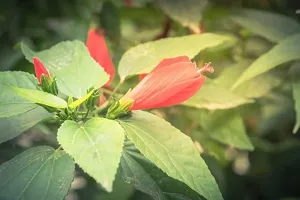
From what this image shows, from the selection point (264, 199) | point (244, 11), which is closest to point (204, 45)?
point (244, 11)

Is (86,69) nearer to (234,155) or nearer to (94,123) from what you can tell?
(94,123)

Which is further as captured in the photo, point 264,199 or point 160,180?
point 264,199

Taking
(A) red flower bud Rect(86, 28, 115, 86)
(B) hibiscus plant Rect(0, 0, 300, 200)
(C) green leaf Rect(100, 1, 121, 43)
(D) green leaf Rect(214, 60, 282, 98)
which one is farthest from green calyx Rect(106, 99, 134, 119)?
(C) green leaf Rect(100, 1, 121, 43)

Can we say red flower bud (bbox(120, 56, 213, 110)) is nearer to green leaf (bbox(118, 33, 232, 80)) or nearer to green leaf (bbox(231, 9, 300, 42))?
green leaf (bbox(118, 33, 232, 80))

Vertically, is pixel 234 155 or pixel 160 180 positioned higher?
pixel 160 180

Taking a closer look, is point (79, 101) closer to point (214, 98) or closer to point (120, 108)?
point (120, 108)

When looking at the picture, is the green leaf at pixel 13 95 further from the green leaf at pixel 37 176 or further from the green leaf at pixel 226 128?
the green leaf at pixel 226 128

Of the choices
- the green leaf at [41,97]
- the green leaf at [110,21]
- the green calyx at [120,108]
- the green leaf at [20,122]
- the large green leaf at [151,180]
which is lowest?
the green leaf at [110,21]

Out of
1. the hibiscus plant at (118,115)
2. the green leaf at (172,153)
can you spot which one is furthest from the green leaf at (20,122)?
the green leaf at (172,153)
